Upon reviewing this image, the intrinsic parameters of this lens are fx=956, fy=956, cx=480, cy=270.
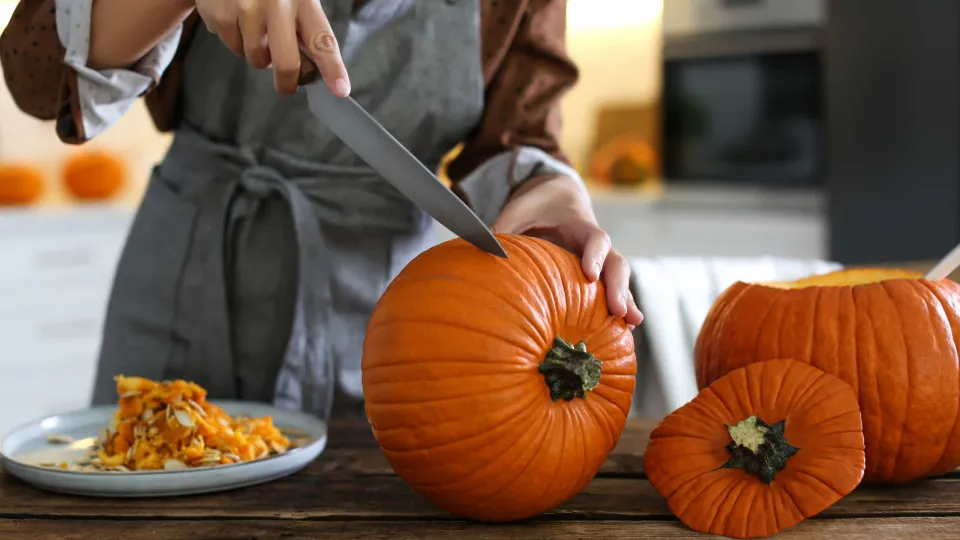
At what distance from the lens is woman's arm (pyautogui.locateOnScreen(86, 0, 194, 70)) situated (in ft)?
2.86

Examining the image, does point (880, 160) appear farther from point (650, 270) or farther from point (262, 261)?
point (262, 261)

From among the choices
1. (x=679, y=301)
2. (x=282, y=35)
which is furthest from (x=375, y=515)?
(x=679, y=301)

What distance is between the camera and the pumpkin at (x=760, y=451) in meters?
0.68

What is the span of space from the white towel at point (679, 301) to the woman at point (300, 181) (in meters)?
0.60

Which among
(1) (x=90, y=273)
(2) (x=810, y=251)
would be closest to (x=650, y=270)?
(2) (x=810, y=251)

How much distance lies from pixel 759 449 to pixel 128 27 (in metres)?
0.67

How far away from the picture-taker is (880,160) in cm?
280

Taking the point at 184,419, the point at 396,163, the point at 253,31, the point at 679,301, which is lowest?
the point at 679,301

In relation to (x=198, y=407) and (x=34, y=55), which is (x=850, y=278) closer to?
(x=198, y=407)

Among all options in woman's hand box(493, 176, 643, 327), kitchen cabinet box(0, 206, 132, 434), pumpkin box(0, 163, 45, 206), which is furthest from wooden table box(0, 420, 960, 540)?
pumpkin box(0, 163, 45, 206)

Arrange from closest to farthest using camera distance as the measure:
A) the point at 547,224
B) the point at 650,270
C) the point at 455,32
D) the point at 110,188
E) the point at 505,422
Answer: the point at 505,422 → the point at 547,224 → the point at 455,32 → the point at 650,270 → the point at 110,188

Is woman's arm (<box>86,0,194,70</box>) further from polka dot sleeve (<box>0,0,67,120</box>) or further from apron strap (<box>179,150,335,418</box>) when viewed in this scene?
apron strap (<box>179,150,335,418</box>)

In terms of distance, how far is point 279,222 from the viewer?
1183 millimetres

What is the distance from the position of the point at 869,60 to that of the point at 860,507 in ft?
7.72
